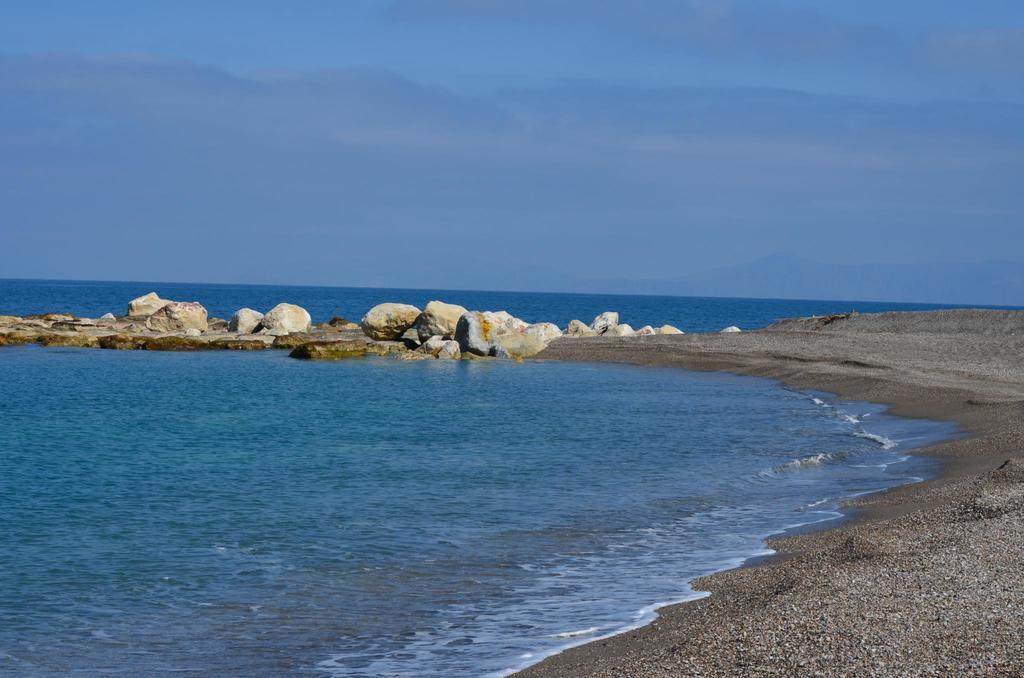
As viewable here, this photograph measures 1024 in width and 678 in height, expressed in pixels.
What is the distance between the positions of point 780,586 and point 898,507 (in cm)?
536

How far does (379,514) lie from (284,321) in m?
42.4

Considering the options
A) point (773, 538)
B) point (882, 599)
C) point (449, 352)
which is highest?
point (449, 352)

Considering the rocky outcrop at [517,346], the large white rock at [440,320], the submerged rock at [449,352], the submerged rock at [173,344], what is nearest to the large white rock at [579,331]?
the rocky outcrop at [517,346]

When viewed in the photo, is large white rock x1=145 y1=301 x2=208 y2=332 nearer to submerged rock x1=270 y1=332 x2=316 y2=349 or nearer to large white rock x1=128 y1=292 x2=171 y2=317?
large white rock x1=128 y1=292 x2=171 y2=317

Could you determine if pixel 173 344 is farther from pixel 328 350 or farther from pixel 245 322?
pixel 328 350

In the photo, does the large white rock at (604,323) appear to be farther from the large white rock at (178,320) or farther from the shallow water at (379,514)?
the shallow water at (379,514)

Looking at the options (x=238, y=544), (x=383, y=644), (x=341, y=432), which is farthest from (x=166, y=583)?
(x=341, y=432)

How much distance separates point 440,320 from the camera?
49062 mm

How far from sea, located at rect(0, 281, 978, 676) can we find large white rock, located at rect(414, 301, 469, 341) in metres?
16.0

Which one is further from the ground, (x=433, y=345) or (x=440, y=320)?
(x=440, y=320)

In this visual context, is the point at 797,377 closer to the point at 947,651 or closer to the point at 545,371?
the point at 545,371

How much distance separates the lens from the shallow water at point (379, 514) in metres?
9.88

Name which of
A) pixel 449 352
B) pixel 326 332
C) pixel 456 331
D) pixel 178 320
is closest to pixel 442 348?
pixel 449 352

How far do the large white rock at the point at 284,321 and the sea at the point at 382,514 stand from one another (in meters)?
22.7
